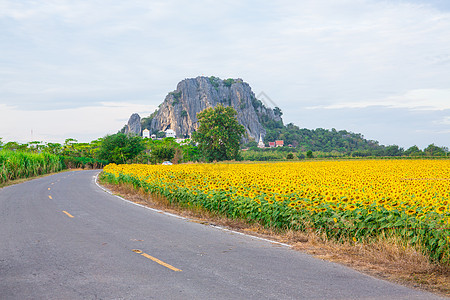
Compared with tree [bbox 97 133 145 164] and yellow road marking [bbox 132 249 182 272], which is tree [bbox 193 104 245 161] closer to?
tree [bbox 97 133 145 164]

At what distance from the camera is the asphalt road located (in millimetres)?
5426

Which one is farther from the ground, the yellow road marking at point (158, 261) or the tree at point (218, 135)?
the tree at point (218, 135)

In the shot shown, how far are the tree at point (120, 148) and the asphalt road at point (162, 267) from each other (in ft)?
214

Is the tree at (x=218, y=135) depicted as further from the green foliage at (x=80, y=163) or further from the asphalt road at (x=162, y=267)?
the asphalt road at (x=162, y=267)

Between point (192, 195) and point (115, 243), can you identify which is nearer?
point (115, 243)

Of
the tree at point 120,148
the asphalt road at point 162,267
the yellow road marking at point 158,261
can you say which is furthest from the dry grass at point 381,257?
the tree at point 120,148

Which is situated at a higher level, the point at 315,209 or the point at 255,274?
the point at 315,209

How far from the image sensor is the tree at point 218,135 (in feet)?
246

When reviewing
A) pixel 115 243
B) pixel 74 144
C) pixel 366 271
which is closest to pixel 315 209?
pixel 366 271

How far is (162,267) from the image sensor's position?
668 cm

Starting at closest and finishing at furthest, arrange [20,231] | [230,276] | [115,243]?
[230,276], [115,243], [20,231]

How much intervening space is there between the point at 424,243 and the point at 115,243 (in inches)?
234

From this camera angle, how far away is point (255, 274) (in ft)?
20.5

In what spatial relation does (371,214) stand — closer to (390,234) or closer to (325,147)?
(390,234)
